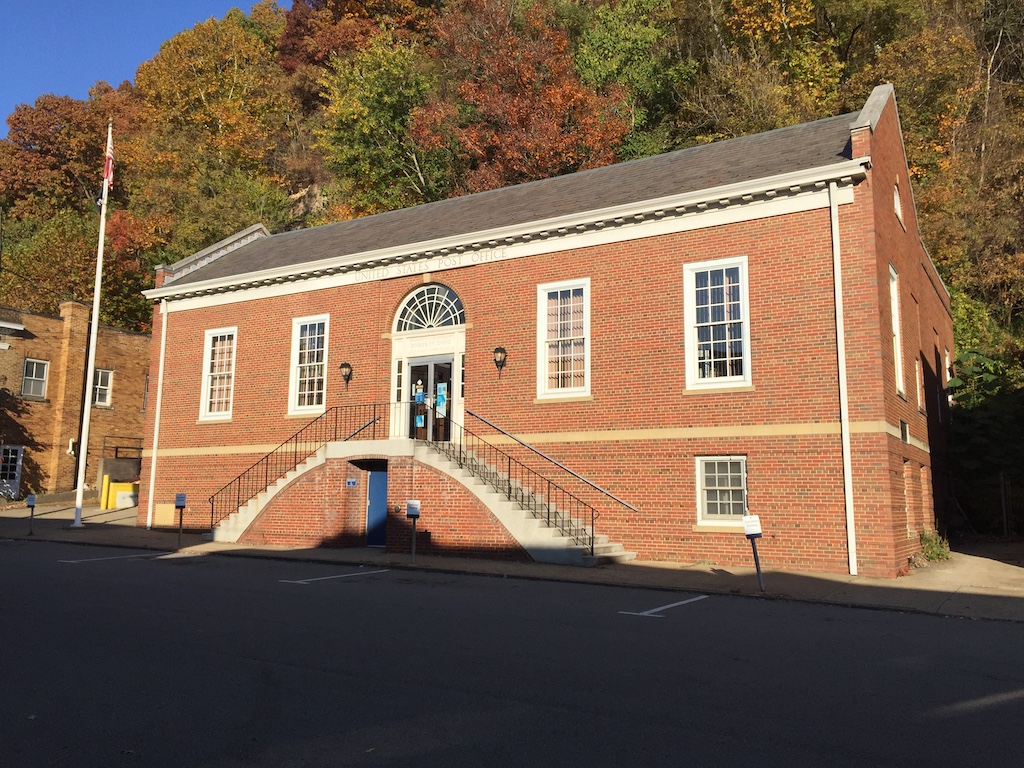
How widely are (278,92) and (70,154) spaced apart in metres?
16.2

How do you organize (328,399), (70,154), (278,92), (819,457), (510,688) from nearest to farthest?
(510,688) < (819,457) < (328,399) < (278,92) < (70,154)

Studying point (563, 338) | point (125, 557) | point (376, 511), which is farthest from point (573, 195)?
point (125, 557)

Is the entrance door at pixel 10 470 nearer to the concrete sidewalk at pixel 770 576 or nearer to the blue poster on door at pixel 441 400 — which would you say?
the concrete sidewalk at pixel 770 576

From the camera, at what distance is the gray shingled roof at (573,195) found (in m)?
18.2

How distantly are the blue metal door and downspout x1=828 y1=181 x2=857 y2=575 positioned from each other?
34.2 feet

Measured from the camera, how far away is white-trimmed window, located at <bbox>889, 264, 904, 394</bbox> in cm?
1803

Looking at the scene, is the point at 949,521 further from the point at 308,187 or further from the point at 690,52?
the point at 308,187

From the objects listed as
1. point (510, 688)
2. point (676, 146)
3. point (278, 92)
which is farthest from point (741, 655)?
point (278, 92)

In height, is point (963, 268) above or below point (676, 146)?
below

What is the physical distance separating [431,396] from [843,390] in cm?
977

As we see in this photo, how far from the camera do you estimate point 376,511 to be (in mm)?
20500

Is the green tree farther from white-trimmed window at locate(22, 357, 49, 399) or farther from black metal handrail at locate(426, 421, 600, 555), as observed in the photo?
white-trimmed window at locate(22, 357, 49, 399)

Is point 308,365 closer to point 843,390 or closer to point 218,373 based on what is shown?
point 218,373

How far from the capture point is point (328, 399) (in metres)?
22.4
